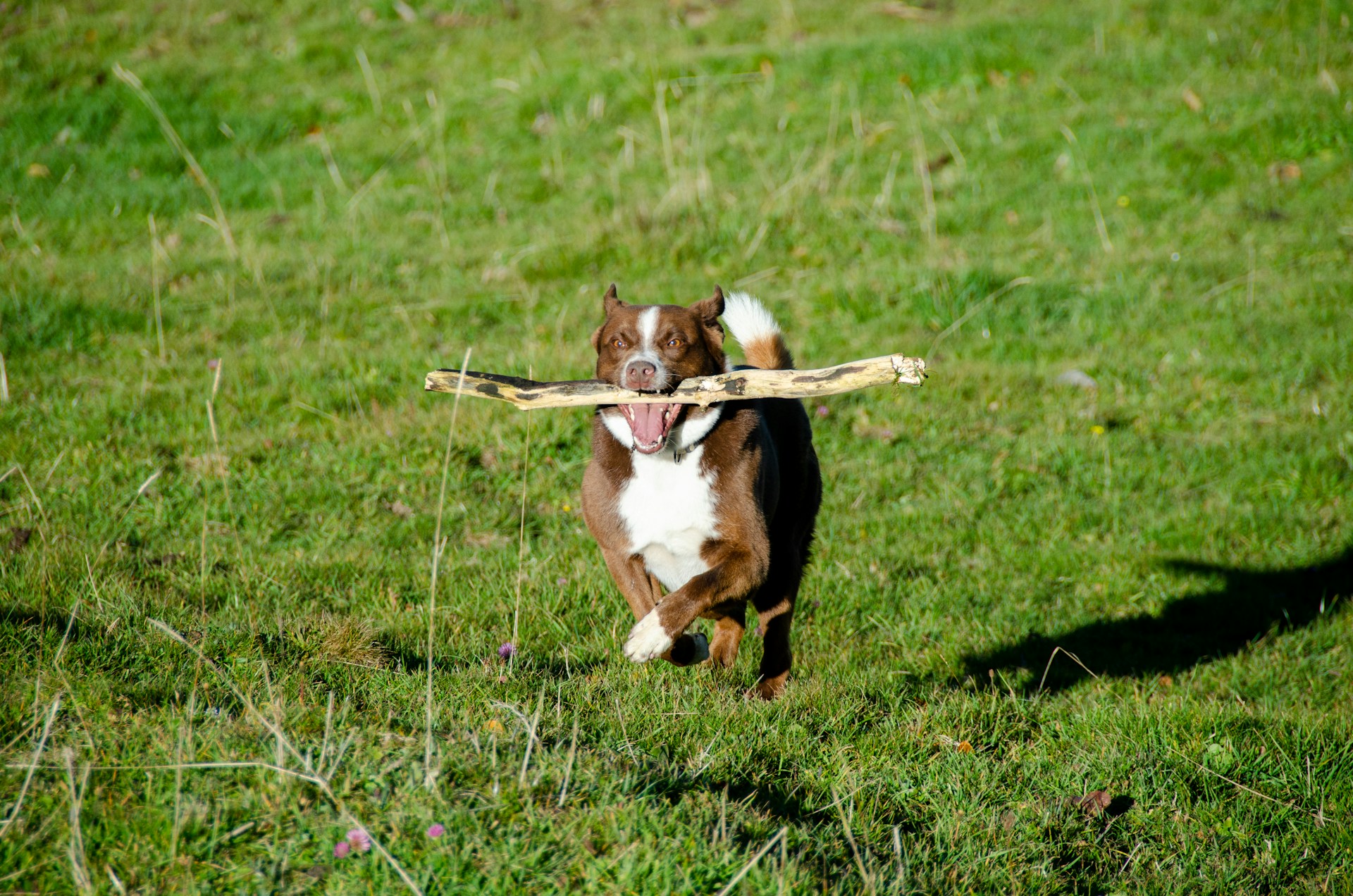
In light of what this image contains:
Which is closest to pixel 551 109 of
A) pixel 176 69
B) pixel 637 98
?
pixel 637 98

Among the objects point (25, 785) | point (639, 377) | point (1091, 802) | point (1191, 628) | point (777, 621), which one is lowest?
point (1191, 628)

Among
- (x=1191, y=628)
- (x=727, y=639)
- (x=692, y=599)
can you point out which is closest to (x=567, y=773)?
(x=692, y=599)

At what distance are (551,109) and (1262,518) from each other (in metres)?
7.84

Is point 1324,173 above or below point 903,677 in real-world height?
above

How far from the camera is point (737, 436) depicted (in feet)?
13.3

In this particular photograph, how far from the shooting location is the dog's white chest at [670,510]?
3959 mm

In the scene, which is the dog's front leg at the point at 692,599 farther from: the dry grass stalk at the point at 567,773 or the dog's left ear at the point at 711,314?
the dog's left ear at the point at 711,314

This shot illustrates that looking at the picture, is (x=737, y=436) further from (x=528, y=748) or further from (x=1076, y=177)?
(x=1076, y=177)

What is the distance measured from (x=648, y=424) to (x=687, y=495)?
304mm

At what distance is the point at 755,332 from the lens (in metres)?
4.62

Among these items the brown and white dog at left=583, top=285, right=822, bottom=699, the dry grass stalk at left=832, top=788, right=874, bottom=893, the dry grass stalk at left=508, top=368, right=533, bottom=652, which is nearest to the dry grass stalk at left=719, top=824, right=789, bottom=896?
the dry grass stalk at left=832, top=788, right=874, bottom=893

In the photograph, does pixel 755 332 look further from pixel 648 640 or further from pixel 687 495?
pixel 648 640

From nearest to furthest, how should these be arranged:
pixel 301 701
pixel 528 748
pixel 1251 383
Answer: pixel 528 748
pixel 301 701
pixel 1251 383

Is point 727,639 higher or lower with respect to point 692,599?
lower
